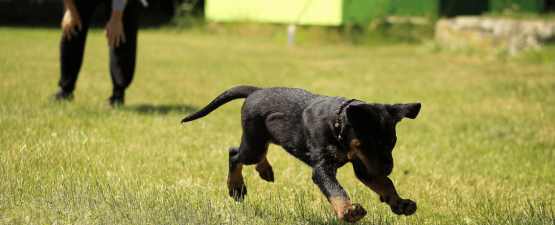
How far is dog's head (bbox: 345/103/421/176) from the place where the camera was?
247cm

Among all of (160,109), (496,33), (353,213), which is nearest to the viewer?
(353,213)

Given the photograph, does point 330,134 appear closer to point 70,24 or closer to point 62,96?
point 70,24

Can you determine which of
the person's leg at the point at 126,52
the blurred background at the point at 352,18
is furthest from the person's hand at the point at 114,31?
the blurred background at the point at 352,18

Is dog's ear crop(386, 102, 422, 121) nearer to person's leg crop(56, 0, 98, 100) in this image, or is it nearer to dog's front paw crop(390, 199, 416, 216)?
dog's front paw crop(390, 199, 416, 216)

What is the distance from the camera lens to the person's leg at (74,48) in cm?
595

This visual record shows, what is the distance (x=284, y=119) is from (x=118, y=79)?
375 cm

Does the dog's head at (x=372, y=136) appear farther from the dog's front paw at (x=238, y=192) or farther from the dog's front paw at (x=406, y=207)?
the dog's front paw at (x=238, y=192)

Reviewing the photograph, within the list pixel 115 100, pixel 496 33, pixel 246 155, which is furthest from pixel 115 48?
pixel 496 33

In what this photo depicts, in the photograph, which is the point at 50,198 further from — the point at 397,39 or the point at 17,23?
the point at 17,23

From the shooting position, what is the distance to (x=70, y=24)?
19.1 feet

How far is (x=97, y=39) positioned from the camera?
678 inches

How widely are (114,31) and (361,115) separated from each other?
404cm

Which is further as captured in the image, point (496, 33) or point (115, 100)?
point (496, 33)

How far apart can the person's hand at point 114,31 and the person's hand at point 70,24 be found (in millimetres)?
364
